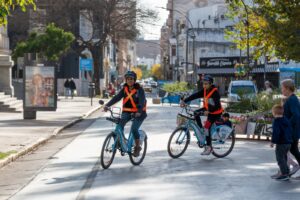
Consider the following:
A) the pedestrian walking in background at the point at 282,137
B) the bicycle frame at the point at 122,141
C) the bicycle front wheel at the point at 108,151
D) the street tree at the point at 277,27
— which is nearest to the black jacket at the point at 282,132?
the pedestrian walking in background at the point at 282,137

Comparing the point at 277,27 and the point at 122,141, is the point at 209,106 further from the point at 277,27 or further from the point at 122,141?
the point at 277,27

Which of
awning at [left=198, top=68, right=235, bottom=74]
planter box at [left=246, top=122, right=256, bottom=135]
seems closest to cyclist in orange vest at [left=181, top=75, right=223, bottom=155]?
planter box at [left=246, top=122, right=256, bottom=135]

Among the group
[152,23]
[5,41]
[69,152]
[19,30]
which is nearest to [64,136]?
[69,152]

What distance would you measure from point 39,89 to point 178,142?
13886 mm

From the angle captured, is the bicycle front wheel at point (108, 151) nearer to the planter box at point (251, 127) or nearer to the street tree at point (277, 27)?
the planter box at point (251, 127)

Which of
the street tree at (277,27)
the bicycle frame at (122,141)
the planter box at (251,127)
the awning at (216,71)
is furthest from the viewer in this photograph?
the awning at (216,71)

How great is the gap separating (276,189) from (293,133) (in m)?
1.30

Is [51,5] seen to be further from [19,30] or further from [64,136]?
[64,136]

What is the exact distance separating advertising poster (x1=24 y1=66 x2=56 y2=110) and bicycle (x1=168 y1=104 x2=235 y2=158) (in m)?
13.5

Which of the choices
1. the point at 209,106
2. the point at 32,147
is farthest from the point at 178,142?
the point at 32,147

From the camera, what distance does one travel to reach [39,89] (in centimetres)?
2731

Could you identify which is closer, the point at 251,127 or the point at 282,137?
the point at 282,137

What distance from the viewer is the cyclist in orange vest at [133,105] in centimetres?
1300

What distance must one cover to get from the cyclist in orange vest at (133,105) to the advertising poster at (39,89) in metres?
14.6
